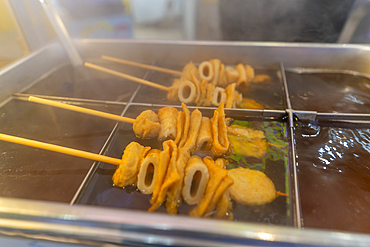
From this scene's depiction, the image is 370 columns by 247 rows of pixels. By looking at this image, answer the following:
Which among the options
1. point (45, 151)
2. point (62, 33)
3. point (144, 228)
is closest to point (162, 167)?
point (144, 228)

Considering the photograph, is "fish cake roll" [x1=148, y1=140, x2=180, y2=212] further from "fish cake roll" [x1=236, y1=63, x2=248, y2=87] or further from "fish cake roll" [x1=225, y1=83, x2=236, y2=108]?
"fish cake roll" [x1=236, y1=63, x2=248, y2=87]

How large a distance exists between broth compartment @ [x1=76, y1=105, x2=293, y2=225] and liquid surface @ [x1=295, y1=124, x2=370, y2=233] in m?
0.18

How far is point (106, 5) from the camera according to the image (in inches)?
233

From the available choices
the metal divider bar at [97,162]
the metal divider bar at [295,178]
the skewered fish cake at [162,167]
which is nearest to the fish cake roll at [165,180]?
the skewered fish cake at [162,167]

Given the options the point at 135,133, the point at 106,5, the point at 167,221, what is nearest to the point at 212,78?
the point at 135,133

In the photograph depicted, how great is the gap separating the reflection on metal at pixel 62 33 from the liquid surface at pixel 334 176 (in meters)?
3.62

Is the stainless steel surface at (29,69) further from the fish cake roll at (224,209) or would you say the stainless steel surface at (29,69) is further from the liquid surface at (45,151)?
the fish cake roll at (224,209)

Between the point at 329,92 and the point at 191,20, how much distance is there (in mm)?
4463

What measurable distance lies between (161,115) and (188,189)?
905 mm

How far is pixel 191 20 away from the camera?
5980mm

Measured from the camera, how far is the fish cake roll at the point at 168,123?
2012mm

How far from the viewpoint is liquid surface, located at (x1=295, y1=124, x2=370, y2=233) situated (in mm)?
1546

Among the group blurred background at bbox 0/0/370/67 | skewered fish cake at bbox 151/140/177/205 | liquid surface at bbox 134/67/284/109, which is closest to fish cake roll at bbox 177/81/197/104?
liquid surface at bbox 134/67/284/109

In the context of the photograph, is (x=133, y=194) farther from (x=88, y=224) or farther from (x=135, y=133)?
(x=135, y=133)
